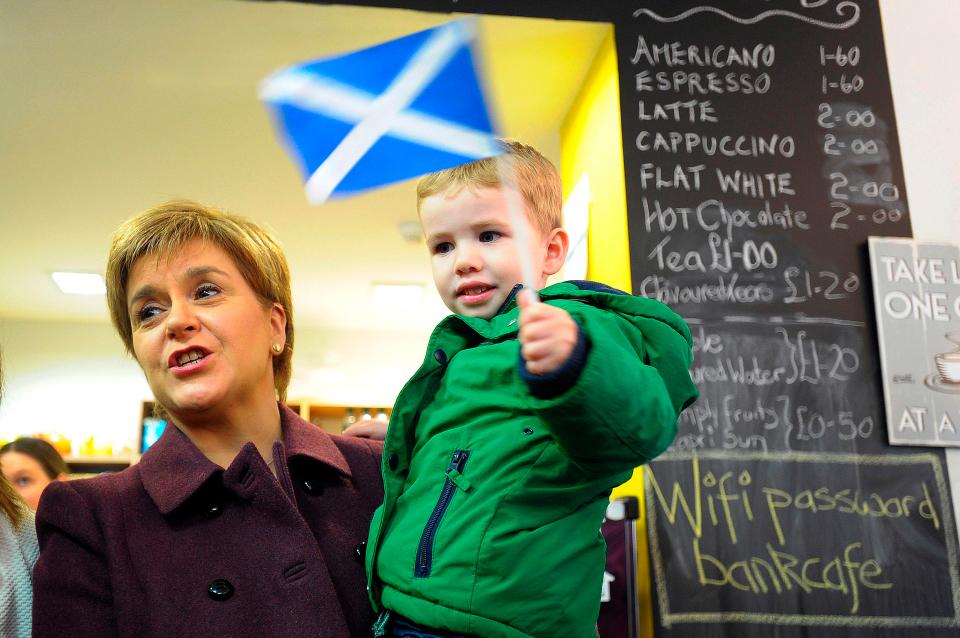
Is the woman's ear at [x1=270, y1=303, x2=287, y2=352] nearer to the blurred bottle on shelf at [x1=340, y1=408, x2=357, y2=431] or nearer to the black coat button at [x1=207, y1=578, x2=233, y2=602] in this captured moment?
the black coat button at [x1=207, y1=578, x2=233, y2=602]

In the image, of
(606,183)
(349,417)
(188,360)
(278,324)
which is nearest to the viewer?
(188,360)

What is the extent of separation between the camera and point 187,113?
372cm

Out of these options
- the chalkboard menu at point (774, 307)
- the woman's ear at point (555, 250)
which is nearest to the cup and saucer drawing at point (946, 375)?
the chalkboard menu at point (774, 307)

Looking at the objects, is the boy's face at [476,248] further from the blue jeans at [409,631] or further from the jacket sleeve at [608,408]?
the blue jeans at [409,631]

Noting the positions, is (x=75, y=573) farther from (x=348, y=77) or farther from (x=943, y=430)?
(x=943, y=430)

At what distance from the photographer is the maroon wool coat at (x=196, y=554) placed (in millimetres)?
1143

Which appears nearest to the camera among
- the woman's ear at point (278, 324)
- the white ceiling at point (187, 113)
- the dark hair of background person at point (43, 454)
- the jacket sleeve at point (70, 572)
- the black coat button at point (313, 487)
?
the jacket sleeve at point (70, 572)

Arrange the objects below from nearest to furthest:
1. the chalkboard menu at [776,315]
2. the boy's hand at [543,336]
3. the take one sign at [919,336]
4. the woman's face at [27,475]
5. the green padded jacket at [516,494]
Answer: the boy's hand at [543,336], the green padded jacket at [516,494], the chalkboard menu at [776,315], the take one sign at [919,336], the woman's face at [27,475]

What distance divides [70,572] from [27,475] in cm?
310

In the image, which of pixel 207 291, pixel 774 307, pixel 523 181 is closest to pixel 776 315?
pixel 774 307

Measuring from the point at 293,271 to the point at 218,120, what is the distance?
6.67 ft

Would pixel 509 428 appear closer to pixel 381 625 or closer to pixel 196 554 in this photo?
pixel 381 625

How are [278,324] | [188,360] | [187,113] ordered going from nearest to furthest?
[188,360] < [278,324] < [187,113]

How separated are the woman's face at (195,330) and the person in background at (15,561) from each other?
0.96 feet
